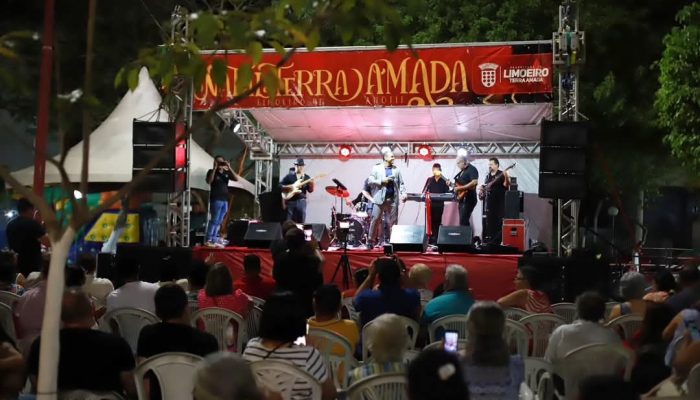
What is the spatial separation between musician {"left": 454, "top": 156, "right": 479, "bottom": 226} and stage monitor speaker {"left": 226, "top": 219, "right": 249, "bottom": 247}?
143 inches

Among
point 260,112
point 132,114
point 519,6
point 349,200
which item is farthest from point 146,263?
point 519,6

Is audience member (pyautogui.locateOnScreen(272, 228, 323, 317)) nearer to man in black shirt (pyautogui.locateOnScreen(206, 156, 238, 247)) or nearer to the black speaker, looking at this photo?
man in black shirt (pyautogui.locateOnScreen(206, 156, 238, 247))

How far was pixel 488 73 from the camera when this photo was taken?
13.2 m

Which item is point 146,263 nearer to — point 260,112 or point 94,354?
point 260,112

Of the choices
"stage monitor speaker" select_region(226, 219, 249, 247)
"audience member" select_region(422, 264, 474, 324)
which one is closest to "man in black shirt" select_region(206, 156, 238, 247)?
"stage monitor speaker" select_region(226, 219, 249, 247)

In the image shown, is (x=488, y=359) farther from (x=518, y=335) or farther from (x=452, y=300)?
(x=452, y=300)

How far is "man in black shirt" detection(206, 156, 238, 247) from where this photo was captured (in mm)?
14250

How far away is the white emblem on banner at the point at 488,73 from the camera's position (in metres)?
13.2

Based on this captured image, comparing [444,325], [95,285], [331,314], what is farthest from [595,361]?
[95,285]

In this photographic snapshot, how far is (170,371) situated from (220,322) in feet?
5.99

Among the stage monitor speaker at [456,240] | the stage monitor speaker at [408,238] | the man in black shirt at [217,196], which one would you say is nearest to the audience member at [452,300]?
the stage monitor speaker at [456,240]

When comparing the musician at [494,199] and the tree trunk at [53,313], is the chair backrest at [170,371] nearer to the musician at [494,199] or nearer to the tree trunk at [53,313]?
the tree trunk at [53,313]

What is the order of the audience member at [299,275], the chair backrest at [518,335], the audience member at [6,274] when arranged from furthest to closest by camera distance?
the audience member at [299,275] < the audience member at [6,274] < the chair backrest at [518,335]

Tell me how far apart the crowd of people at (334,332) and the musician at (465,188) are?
8.49 meters
